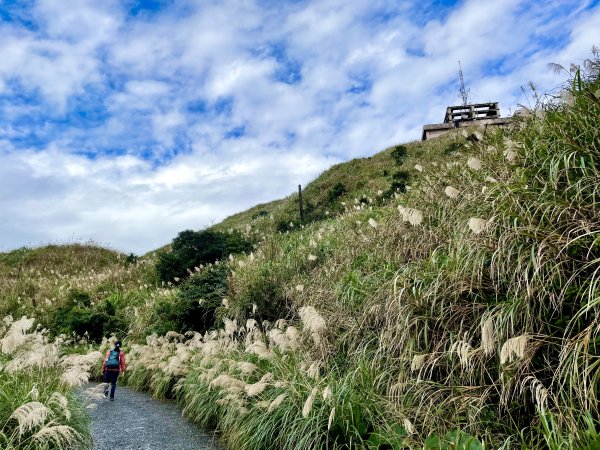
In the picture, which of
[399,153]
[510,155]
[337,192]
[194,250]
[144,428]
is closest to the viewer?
[510,155]

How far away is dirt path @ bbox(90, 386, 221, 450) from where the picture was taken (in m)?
5.61

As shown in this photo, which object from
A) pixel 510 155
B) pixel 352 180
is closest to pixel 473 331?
pixel 510 155

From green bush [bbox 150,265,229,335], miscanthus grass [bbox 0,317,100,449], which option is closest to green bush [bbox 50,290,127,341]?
green bush [bbox 150,265,229,335]

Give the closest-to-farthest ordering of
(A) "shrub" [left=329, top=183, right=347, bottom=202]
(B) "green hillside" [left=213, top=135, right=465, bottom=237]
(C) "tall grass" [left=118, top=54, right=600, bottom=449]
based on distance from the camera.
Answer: (C) "tall grass" [left=118, top=54, right=600, bottom=449], (B) "green hillside" [left=213, top=135, right=465, bottom=237], (A) "shrub" [left=329, top=183, right=347, bottom=202]

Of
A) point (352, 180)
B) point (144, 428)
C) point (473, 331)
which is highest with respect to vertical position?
point (352, 180)

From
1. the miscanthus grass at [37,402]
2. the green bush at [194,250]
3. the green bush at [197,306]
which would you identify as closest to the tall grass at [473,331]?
the miscanthus grass at [37,402]

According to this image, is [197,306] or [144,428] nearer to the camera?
[144,428]

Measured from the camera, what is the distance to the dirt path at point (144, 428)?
5613 millimetres

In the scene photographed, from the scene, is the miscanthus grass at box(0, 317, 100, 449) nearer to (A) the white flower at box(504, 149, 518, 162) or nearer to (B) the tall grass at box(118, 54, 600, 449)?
(B) the tall grass at box(118, 54, 600, 449)

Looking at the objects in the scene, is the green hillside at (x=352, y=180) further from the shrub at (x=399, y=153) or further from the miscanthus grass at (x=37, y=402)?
the miscanthus grass at (x=37, y=402)

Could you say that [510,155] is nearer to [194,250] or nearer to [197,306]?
[197,306]

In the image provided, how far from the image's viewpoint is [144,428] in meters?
6.44

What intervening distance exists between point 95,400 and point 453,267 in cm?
748

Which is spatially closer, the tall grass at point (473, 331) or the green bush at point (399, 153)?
the tall grass at point (473, 331)
